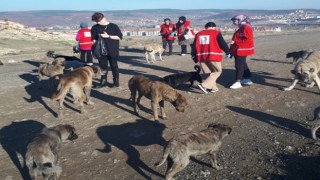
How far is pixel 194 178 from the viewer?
218 inches

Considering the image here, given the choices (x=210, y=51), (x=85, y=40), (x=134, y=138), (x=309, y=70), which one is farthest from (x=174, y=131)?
(x=85, y=40)

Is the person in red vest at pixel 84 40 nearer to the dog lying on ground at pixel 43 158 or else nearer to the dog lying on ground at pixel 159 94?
the dog lying on ground at pixel 159 94

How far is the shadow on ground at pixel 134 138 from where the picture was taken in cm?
609

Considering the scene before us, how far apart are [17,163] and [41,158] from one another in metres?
1.38

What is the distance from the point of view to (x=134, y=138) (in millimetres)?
7184

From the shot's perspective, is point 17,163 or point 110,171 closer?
point 110,171

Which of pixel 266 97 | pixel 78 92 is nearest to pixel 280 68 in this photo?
pixel 266 97

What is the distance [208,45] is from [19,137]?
5591 mm

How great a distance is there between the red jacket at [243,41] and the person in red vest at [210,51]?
34cm

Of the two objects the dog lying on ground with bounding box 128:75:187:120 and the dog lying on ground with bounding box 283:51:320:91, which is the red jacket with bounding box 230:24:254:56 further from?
the dog lying on ground with bounding box 128:75:187:120

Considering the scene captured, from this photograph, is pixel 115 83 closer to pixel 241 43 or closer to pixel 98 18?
pixel 98 18

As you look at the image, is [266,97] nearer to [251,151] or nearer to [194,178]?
[251,151]

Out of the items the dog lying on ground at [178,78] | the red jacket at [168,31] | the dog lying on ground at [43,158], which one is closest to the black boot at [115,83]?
the dog lying on ground at [178,78]

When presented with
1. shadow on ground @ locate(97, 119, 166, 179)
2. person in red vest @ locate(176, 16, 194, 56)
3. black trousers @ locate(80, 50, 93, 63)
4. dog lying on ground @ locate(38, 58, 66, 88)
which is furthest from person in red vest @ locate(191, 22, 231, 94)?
person in red vest @ locate(176, 16, 194, 56)
